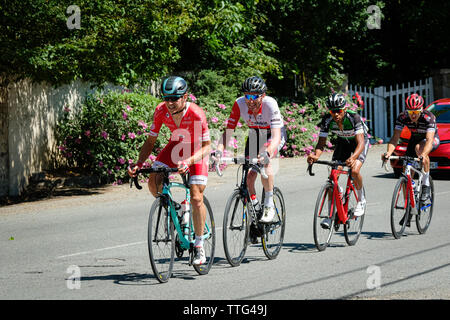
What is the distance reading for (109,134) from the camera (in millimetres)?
15539

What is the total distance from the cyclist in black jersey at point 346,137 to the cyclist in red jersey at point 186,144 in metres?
1.92

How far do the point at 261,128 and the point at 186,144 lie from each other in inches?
48.8

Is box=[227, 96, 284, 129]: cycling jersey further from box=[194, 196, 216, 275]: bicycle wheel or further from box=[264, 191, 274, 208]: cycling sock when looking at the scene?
box=[194, 196, 216, 275]: bicycle wheel

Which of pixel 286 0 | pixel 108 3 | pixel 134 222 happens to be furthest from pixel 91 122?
pixel 286 0

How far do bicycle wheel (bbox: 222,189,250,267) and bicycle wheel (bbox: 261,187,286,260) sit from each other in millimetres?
320

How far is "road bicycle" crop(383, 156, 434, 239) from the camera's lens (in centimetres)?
905

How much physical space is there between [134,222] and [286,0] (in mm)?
12588

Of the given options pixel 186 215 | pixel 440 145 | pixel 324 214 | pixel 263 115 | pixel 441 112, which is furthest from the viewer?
pixel 441 112

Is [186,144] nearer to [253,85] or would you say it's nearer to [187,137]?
[187,137]

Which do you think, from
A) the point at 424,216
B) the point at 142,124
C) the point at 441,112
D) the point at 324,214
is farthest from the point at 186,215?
the point at 441,112

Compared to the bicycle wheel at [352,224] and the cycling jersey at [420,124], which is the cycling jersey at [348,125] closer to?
the bicycle wheel at [352,224]

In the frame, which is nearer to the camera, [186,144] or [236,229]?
[186,144]

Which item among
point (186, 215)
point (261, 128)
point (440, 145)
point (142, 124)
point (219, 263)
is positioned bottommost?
point (219, 263)

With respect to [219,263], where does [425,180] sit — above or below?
above
